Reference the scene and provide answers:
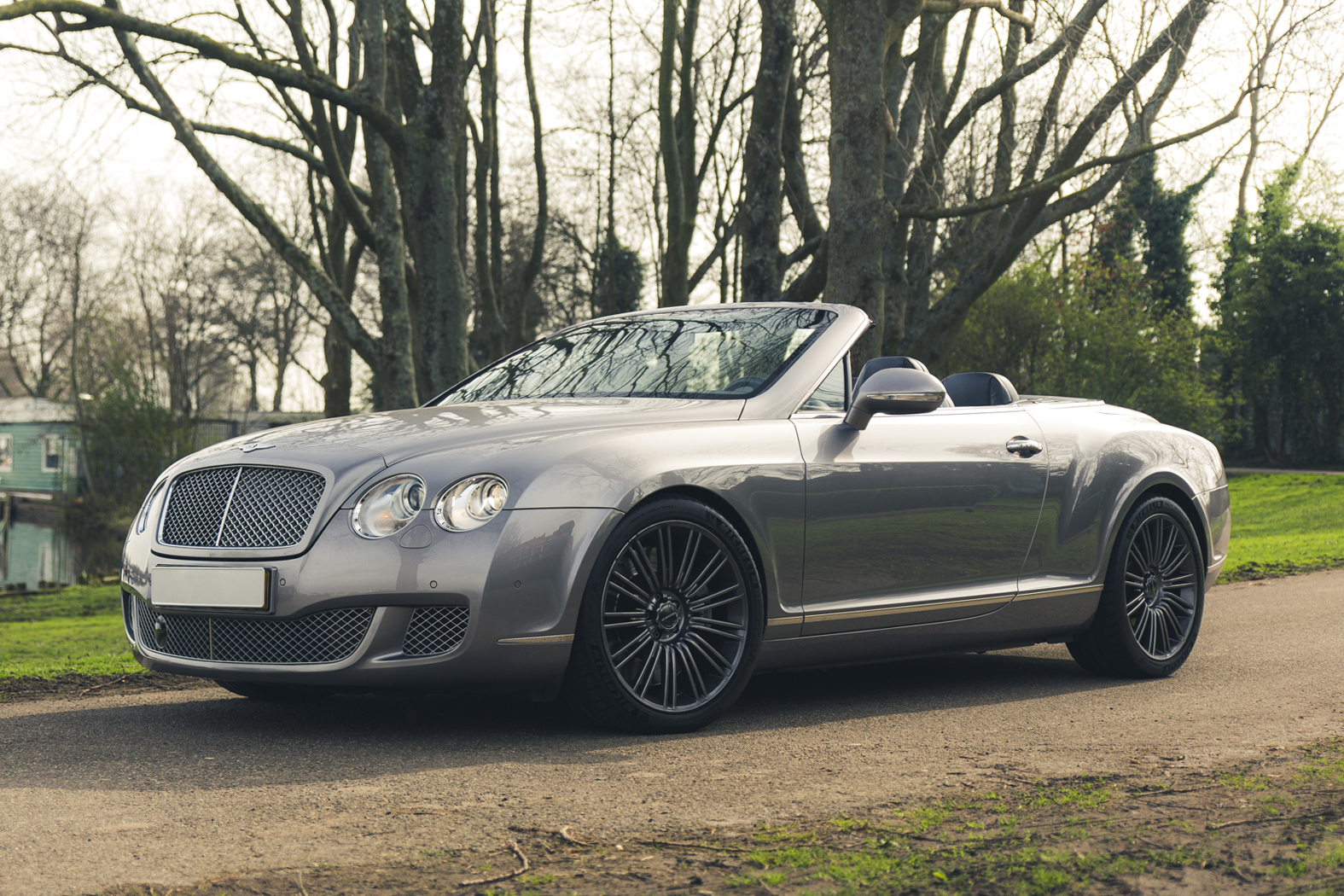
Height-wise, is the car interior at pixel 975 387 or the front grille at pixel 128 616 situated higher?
the car interior at pixel 975 387

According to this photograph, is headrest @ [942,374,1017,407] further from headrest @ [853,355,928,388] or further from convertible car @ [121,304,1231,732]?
headrest @ [853,355,928,388]

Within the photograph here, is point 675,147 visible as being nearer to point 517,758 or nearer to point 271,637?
point 271,637

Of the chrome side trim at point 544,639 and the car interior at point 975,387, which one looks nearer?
the chrome side trim at point 544,639

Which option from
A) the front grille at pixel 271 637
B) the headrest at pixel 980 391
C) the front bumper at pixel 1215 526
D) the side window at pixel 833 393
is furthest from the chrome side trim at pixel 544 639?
the front bumper at pixel 1215 526

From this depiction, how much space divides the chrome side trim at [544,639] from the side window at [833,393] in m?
1.43

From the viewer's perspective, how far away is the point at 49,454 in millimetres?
52844

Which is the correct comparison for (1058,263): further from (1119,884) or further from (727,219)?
(1119,884)

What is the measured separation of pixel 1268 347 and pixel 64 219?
43.0 meters

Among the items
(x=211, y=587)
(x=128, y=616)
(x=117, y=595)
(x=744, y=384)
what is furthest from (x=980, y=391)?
(x=117, y=595)

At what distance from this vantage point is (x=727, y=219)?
2850 centimetres

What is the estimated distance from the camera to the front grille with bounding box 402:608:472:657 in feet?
14.7

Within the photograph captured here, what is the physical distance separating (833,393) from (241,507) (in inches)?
91.6

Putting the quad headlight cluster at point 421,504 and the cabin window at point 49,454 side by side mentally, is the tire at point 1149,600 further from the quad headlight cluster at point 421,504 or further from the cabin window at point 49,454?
the cabin window at point 49,454

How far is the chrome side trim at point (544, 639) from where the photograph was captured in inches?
177
